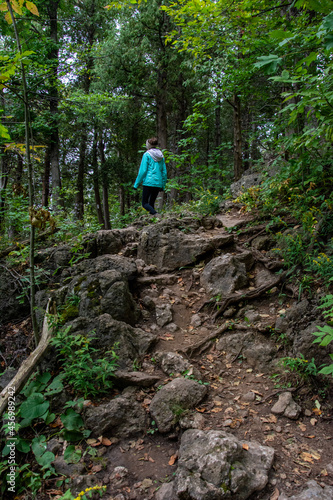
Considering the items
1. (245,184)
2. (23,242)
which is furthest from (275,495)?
(245,184)

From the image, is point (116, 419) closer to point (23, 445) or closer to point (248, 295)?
point (23, 445)

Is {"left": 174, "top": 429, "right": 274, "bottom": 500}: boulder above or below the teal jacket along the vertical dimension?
below

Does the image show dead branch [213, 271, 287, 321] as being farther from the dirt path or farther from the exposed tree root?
the exposed tree root

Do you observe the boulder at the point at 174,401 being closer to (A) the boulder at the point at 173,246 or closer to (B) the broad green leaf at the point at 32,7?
(A) the boulder at the point at 173,246

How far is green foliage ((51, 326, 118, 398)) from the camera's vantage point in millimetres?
3014

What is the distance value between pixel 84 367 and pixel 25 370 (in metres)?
0.63

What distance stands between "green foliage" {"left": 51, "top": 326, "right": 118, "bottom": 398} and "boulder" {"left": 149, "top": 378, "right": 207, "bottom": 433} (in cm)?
59

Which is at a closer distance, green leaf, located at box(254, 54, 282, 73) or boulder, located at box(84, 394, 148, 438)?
green leaf, located at box(254, 54, 282, 73)

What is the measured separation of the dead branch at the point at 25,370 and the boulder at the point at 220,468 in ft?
5.69

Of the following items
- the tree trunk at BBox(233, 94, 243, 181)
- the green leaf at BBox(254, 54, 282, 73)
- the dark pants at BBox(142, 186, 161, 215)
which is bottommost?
the dark pants at BBox(142, 186, 161, 215)

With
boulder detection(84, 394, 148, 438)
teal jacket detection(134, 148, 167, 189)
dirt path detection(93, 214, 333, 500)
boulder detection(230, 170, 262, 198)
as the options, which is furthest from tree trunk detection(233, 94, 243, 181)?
boulder detection(84, 394, 148, 438)

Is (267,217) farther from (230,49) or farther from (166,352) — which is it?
(230,49)

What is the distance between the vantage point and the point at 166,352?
12.0 feet

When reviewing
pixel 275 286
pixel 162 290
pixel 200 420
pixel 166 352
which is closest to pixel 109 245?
pixel 162 290
